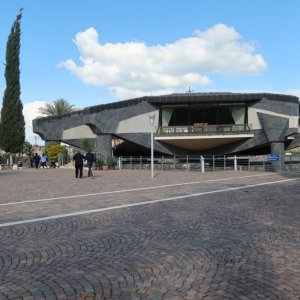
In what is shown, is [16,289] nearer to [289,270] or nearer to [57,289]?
[57,289]

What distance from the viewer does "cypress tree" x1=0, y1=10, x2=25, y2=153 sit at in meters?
42.2

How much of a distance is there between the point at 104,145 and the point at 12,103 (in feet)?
38.3

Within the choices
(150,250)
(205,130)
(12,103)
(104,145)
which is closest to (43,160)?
(104,145)

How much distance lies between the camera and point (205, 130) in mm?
37719

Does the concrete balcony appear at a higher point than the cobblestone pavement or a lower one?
→ higher

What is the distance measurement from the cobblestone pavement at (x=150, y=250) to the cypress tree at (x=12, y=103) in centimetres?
3212

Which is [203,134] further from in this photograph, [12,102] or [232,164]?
[12,102]

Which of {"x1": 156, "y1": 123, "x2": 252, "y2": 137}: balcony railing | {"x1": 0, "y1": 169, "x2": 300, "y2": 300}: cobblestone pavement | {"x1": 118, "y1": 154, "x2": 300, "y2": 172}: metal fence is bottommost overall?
{"x1": 0, "y1": 169, "x2": 300, "y2": 300}: cobblestone pavement

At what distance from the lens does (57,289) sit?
454cm

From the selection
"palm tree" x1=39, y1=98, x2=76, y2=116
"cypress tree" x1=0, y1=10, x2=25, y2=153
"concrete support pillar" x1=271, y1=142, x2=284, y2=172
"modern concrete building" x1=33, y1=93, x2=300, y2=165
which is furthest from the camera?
"palm tree" x1=39, y1=98, x2=76, y2=116

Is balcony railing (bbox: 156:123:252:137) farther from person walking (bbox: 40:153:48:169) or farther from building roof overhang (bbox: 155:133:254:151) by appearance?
person walking (bbox: 40:153:48:169)

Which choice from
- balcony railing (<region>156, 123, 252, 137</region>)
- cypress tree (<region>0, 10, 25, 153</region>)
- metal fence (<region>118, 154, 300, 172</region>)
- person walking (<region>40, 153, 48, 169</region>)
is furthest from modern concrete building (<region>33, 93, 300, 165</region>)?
cypress tree (<region>0, 10, 25, 153</region>)

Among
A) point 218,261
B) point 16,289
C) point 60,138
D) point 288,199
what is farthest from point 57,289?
point 60,138

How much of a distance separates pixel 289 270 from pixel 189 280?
1.37m
